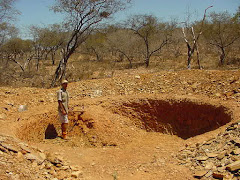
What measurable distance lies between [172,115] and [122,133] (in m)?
1.59

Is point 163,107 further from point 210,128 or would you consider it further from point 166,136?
point 210,128

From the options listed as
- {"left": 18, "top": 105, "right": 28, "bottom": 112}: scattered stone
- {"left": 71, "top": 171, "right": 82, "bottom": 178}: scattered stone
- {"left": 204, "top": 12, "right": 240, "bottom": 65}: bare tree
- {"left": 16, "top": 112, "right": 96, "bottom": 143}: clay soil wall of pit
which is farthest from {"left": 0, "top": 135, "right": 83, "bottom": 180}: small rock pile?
{"left": 204, "top": 12, "right": 240, "bottom": 65}: bare tree

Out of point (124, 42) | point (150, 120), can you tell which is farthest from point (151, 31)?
point (150, 120)

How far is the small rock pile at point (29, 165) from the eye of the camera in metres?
3.09

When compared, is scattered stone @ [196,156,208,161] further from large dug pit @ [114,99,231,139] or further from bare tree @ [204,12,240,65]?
bare tree @ [204,12,240,65]

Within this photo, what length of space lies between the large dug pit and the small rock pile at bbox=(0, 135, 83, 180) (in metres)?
3.05

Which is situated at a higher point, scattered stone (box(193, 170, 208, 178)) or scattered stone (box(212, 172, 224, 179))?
scattered stone (box(212, 172, 224, 179))

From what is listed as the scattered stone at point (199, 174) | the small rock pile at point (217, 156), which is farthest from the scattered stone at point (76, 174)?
the scattered stone at point (199, 174)

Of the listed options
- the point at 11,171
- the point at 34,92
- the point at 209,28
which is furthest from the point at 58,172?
the point at 209,28

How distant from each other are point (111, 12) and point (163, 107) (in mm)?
5154

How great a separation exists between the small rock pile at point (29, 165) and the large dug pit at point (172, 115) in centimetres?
305

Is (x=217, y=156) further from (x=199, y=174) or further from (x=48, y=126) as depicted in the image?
(x=48, y=126)

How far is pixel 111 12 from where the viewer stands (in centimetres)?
973

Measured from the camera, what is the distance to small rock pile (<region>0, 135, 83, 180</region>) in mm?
3088
